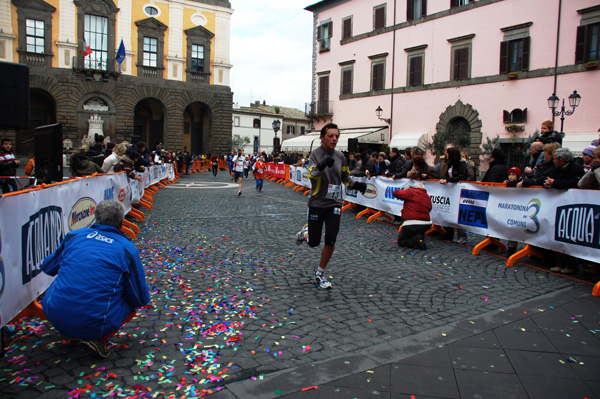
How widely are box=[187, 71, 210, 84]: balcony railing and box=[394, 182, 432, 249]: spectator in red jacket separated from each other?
36.8 metres

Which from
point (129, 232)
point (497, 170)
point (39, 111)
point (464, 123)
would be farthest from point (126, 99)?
point (497, 170)

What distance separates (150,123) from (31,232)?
140 ft

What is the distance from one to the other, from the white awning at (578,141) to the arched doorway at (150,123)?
34.2m

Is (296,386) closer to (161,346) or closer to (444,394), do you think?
(444,394)

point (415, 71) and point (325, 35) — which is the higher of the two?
point (325, 35)

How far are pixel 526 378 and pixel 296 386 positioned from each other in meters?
1.69

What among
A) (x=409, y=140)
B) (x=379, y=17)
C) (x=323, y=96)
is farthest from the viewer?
(x=323, y=96)

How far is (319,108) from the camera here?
38.7m

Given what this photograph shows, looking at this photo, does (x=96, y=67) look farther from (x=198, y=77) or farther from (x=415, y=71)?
(x=415, y=71)

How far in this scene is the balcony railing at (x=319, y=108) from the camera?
37.9 metres

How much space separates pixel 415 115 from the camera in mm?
30984

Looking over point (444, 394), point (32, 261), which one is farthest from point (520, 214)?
point (32, 261)

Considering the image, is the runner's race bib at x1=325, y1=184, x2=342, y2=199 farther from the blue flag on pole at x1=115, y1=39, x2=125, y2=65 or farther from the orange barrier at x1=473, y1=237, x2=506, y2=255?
the blue flag on pole at x1=115, y1=39, x2=125, y2=65

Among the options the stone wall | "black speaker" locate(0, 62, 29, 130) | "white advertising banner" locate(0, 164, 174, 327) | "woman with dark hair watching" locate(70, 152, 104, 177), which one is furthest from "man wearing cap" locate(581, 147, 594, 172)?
the stone wall
